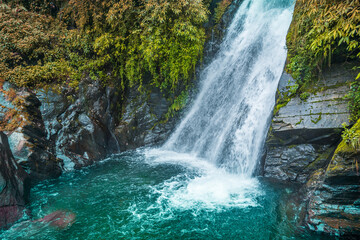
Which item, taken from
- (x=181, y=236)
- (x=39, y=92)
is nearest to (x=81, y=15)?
(x=39, y=92)

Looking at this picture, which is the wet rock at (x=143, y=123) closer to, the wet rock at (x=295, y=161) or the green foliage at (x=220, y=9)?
the wet rock at (x=295, y=161)

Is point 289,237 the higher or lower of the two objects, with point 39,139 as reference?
lower

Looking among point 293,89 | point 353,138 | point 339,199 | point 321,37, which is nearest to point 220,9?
point 293,89

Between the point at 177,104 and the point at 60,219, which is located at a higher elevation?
the point at 177,104

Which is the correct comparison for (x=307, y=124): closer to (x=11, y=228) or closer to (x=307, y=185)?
(x=307, y=185)

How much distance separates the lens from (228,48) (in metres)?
10.8

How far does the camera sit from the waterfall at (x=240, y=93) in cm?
752

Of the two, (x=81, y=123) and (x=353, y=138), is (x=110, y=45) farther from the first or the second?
(x=353, y=138)

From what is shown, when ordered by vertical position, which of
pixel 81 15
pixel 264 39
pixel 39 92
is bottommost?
pixel 39 92

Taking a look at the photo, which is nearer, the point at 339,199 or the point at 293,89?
the point at 339,199

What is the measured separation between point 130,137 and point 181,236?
20.6 ft

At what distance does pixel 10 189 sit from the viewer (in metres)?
5.10

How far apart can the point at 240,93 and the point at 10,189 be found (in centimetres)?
854

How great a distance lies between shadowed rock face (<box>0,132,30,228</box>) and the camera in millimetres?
4801
